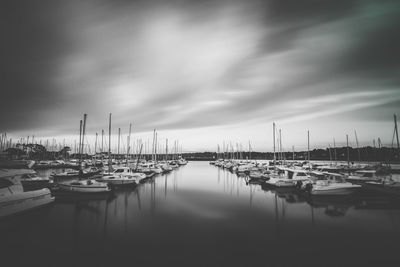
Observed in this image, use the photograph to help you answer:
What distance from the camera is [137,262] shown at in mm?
9961

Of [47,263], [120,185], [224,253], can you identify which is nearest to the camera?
[47,263]

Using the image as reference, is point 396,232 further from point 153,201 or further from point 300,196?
point 153,201

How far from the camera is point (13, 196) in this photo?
1605 centimetres

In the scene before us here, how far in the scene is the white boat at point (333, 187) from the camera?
23.6m

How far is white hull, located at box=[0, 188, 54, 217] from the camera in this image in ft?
50.3

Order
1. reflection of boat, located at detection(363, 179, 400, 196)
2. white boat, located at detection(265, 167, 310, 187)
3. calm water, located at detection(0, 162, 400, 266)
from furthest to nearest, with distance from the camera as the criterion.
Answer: white boat, located at detection(265, 167, 310, 187) < reflection of boat, located at detection(363, 179, 400, 196) < calm water, located at detection(0, 162, 400, 266)

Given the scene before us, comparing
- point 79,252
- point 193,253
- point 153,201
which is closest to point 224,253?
point 193,253

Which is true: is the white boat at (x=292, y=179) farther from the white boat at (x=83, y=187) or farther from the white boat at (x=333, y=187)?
the white boat at (x=83, y=187)

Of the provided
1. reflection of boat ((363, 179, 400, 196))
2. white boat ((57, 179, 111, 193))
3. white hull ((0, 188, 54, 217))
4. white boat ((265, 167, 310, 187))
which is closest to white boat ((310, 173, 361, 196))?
white boat ((265, 167, 310, 187))

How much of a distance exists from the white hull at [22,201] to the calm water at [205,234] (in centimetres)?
61

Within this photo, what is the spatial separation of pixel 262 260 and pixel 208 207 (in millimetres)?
11406

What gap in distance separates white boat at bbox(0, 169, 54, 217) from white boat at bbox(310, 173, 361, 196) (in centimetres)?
2713

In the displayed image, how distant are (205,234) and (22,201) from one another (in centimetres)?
1423

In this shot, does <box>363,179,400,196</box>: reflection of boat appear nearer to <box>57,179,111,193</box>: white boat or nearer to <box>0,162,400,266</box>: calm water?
<box>0,162,400,266</box>: calm water
